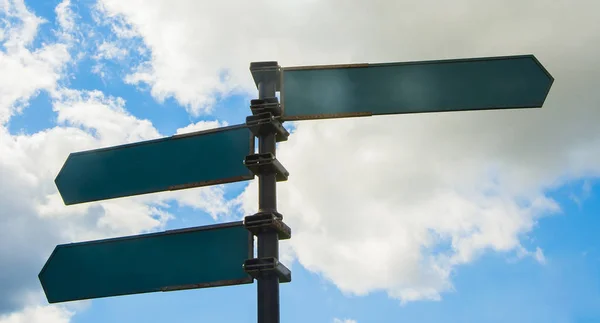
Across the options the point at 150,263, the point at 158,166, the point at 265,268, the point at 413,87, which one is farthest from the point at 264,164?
the point at 413,87

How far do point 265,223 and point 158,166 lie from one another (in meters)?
1.47

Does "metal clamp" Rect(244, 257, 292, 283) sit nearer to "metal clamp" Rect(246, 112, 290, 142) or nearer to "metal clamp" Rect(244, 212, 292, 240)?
"metal clamp" Rect(244, 212, 292, 240)

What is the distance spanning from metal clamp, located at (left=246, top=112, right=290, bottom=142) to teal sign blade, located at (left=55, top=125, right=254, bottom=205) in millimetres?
143

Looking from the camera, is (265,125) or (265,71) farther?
(265,71)

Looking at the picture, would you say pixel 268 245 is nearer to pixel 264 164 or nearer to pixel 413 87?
pixel 264 164

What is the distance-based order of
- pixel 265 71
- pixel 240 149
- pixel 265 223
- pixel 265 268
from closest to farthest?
pixel 265 268 → pixel 265 223 → pixel 240 149 → pixel 265 71

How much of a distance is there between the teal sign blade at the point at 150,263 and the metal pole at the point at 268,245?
0.23 meters

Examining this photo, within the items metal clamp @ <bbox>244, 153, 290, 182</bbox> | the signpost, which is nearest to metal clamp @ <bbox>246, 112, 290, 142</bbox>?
the signpost

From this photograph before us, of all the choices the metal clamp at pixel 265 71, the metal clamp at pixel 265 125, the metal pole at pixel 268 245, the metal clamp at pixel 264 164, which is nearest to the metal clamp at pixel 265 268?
the metal pole at pixel 268 245

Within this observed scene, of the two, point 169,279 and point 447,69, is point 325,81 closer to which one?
point 447,69

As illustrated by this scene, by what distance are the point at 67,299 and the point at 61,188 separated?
103 centimetres

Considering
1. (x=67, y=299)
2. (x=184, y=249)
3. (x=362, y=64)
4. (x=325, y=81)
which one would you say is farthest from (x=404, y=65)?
(x=67, y=299)

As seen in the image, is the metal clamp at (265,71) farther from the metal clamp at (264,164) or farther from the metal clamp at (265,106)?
the metal clamp at (264,164)

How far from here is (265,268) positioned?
14.5ft
